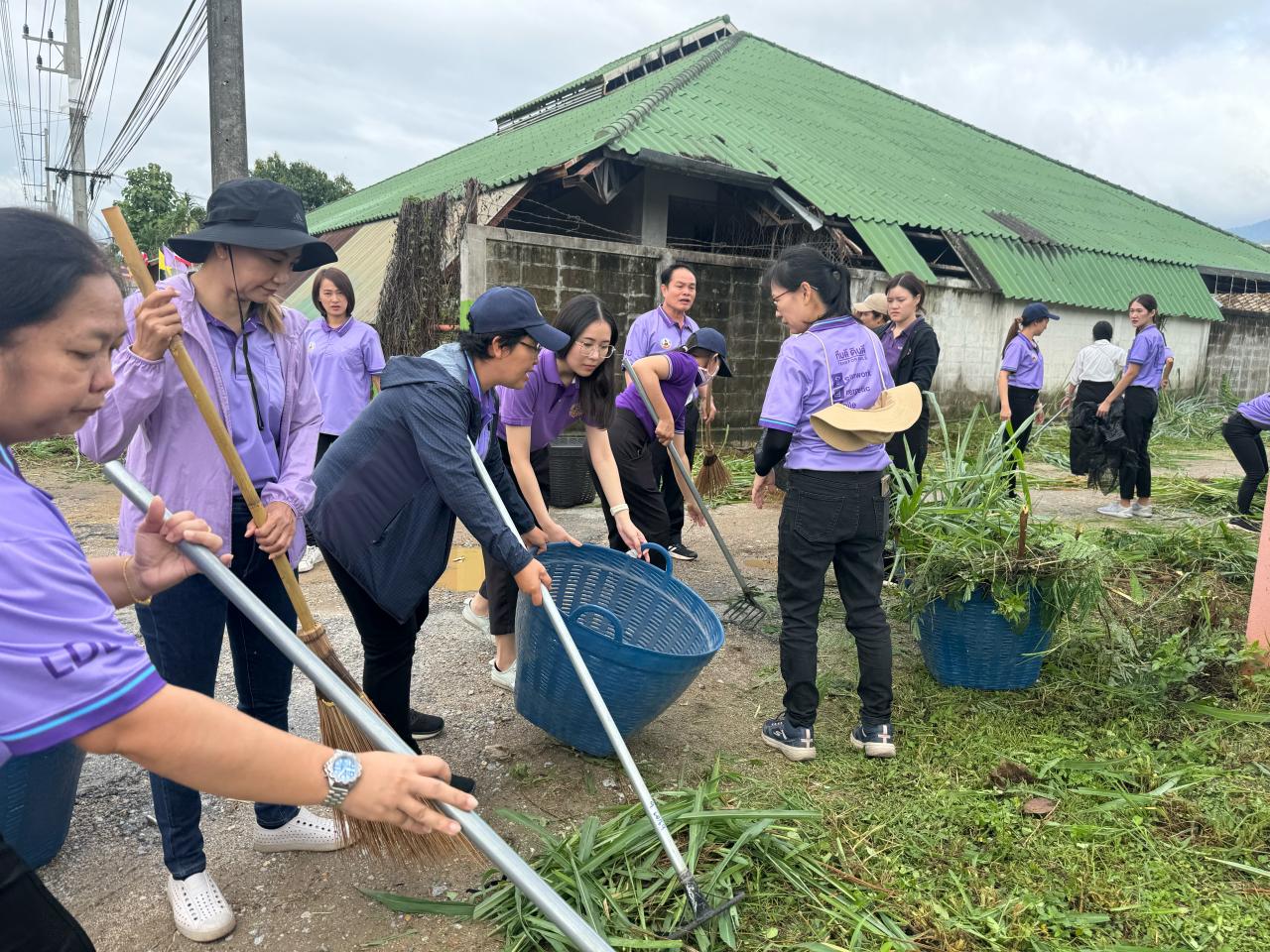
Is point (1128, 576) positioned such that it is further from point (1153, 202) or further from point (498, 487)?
point (1153, 202)

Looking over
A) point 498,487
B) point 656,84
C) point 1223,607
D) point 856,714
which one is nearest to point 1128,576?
point 1223,607

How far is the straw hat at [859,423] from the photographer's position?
3057mm

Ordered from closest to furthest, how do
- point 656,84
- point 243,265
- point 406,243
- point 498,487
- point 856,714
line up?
point 243,265, point 498,487, point 856,714, point 406,243, point 656,84

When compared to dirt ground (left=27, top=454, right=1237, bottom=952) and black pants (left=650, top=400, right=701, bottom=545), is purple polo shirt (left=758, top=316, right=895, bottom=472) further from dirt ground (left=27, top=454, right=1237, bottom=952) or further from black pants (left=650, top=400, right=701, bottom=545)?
black pants (left=650, top=400, right=701, bottom=545)

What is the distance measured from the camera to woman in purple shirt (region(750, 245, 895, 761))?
3.12 m

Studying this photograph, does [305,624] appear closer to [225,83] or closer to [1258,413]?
[225,83]

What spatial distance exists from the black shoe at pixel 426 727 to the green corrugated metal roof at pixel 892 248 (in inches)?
348

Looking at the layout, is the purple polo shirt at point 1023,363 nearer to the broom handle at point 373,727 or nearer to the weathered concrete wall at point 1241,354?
the broom handle at point 373,727

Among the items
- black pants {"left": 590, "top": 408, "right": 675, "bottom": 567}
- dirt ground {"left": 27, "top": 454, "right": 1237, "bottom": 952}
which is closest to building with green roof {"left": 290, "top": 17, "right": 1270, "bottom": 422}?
black pants {"left": 590, "top": 408, "right": 675, "bottom": 567}

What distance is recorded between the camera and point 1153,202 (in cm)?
2230

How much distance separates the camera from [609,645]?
2609 millimetres

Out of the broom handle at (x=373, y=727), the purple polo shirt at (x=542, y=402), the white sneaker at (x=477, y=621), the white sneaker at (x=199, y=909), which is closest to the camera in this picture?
the broom handle at (x=373, y=727)

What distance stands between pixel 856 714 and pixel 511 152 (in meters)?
12.9

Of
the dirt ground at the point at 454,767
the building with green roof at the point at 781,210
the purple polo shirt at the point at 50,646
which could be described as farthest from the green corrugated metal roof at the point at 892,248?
the purple polo shirt at the point at 50,646
